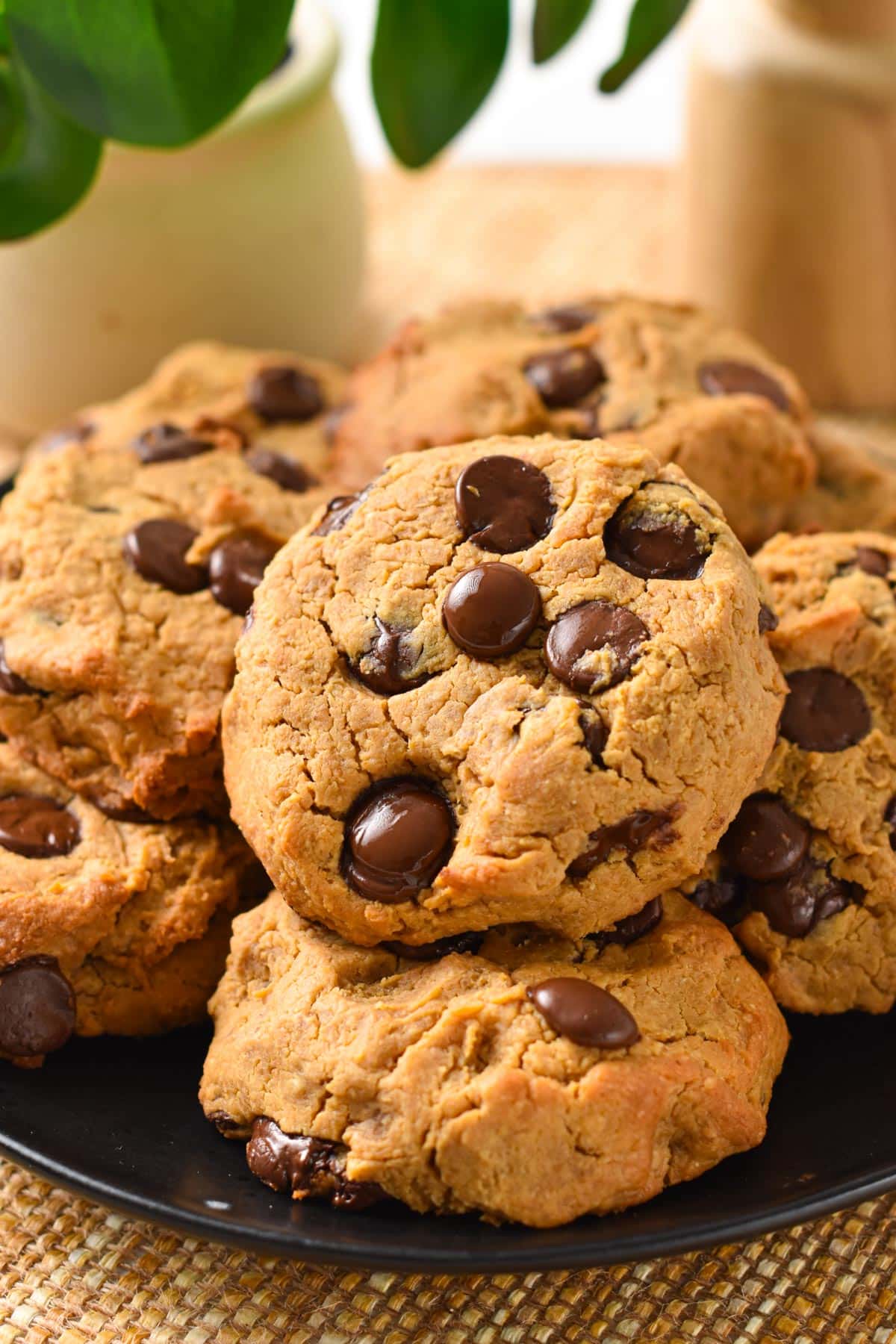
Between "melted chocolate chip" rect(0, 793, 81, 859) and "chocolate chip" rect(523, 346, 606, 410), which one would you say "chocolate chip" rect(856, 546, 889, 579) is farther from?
"melted chocolate chip" rect(0, 793, 81, 859)

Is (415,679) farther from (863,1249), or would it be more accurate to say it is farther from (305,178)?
(305,178)

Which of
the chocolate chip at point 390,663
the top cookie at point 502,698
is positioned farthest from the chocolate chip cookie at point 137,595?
the chocolate chip at point 390,663

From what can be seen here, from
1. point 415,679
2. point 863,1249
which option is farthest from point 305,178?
point 863,1249

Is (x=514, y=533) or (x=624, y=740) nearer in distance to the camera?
(x=624, y=740)

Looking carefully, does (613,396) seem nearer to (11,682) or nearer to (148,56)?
(148,56)

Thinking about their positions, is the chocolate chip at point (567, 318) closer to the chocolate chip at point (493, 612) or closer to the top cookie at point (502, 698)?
the top cookie at point (502, 698)

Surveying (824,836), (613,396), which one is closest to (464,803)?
(824,836)
